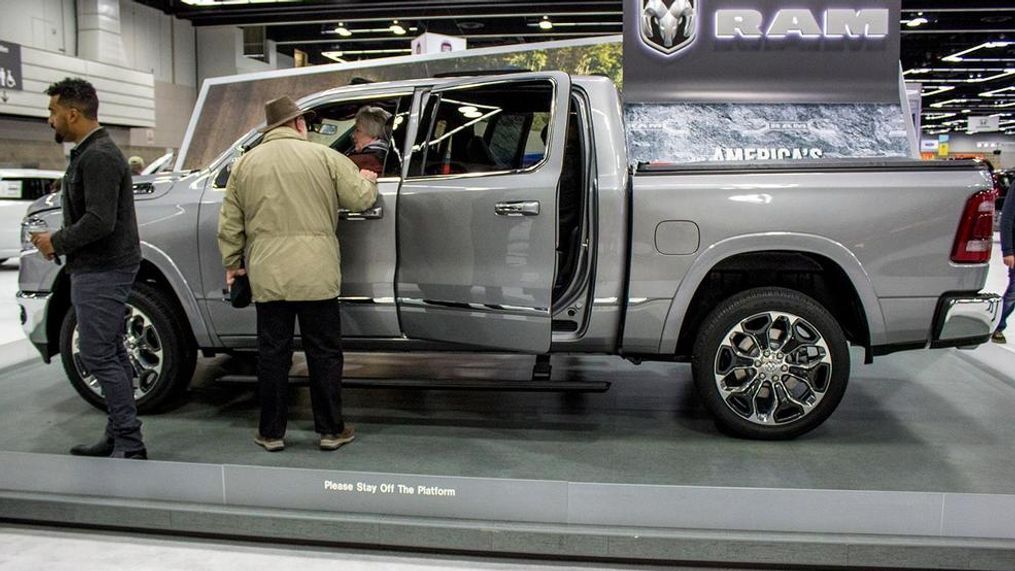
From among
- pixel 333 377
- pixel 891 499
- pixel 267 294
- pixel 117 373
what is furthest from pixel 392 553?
pixel 891 499

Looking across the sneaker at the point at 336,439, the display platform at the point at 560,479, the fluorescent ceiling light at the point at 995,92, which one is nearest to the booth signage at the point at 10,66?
the display platform at the point at 560,479

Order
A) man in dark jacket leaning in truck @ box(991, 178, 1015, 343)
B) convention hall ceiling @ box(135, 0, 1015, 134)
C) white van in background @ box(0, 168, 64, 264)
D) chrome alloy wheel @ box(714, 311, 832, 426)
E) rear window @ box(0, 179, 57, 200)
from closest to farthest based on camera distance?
chrome alloy wheel @ box(714, 311, 832, 426)
man in dark jacket leaning in truck @ box(991, 178, 1015, 343)
white van in background @ box(0, 168, 64, 264)
rear window @ box(0, 179, 57, 200)
convention hall ceiling @ box(135, 0, 1015, 134)

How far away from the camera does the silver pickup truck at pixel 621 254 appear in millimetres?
3623

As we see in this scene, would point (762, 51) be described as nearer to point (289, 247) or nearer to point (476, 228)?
point (476, 228)

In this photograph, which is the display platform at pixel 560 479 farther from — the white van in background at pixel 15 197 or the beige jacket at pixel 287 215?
the white van in background at pixel 15 197

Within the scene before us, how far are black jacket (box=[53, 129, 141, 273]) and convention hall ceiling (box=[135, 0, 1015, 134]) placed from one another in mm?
13349

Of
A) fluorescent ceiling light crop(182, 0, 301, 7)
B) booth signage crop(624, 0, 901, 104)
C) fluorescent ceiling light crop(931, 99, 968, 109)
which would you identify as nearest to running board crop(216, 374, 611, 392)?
booth signage crop(624, 0, 901, 104)

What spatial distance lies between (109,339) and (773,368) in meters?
2.97

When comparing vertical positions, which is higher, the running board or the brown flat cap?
the brown flat cap

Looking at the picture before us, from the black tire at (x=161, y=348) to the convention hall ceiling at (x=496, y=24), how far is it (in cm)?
1285

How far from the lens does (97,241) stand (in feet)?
11.1

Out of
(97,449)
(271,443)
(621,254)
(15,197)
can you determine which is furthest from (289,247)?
(15,197)

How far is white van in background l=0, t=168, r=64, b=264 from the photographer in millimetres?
11852

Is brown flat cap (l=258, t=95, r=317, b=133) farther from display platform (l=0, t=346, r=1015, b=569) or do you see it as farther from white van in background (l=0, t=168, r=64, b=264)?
white van in background (l=0, t=168, r=64, b=264)
